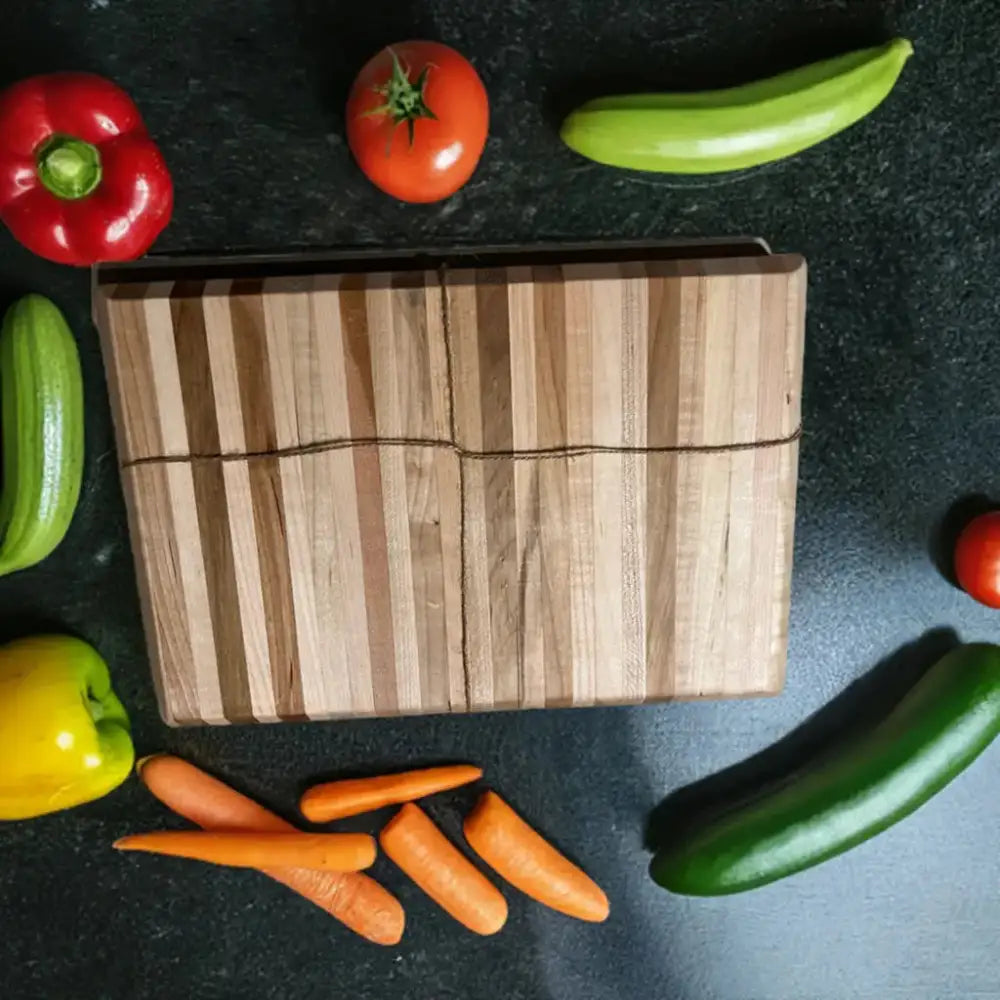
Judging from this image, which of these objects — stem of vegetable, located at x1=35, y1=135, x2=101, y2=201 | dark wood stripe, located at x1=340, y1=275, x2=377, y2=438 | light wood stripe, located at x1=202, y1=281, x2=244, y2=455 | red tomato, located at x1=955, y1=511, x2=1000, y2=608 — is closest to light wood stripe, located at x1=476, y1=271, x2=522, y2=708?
dark wood stripe, located at x1=340, y1=275, x2=377, y2=438

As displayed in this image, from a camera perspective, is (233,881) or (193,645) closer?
(193,645)

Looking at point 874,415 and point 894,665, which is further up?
point 874,415

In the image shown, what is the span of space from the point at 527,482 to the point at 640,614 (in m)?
0.17

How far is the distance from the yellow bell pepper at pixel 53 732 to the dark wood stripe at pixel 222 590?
0.13m

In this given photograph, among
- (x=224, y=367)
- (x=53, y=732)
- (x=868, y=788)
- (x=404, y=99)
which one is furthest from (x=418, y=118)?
(x=868, y=788)

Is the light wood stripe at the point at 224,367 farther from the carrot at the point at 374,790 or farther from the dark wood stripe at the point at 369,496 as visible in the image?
the carrot at the point at 374,790

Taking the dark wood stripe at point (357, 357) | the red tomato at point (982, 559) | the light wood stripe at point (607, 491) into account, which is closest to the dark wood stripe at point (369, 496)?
the dark wood stripe at point (357, 357)

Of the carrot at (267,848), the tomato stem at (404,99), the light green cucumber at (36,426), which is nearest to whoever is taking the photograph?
the tomato stem at (404,99)

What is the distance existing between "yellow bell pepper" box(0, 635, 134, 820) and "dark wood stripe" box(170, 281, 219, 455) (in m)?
0.27

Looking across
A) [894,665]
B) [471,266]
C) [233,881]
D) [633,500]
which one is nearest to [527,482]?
[633,500]

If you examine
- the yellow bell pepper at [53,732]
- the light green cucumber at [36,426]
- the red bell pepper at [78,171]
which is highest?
the red bell pepper at [78,171]

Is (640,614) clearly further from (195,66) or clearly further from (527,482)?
(195,66)

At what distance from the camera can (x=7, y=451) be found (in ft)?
3.46

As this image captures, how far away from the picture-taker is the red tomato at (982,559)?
1.10 metres
